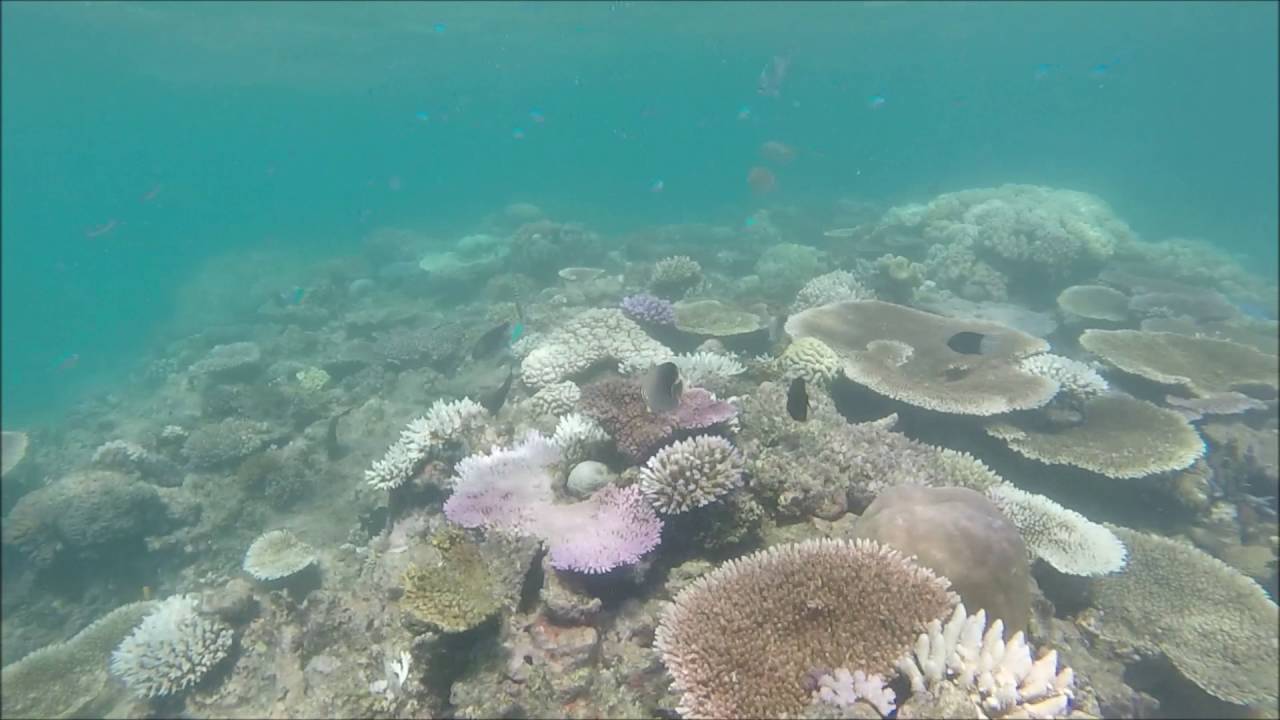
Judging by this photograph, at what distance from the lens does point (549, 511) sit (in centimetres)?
459

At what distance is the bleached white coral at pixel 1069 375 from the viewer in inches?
279

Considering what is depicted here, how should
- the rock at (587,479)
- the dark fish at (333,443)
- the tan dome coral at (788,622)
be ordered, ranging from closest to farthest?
the tan dome coral at (788,622), the rock at (587,479), the dark fish at (333,443)

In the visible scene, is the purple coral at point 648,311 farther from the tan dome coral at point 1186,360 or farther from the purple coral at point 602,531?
the tan dome coral at point 1186,360

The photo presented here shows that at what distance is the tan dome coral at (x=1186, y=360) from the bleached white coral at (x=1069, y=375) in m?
1.88

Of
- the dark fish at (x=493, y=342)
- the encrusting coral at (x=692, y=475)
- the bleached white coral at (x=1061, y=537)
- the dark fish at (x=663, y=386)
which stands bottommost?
the dark fish at (x=493, y=342)

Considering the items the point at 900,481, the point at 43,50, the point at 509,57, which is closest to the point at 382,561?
the point at 900,481

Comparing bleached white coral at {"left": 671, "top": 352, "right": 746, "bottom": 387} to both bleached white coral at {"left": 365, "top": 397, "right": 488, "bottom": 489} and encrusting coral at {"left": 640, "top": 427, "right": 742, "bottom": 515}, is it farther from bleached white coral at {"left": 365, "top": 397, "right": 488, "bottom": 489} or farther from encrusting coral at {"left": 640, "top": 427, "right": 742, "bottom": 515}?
bleached white coral at {"left": 365, "top": 397, "right": 488, "bottom": 489}

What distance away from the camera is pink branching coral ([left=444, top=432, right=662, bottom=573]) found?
155 inches

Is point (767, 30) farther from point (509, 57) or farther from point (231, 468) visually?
point (231, 468)

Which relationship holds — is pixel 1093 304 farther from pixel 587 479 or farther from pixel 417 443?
pixel 417 443

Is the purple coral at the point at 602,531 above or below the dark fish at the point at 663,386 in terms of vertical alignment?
below

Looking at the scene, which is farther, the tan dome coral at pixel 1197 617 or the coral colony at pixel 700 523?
the tan dome coral at pixel 1197 617

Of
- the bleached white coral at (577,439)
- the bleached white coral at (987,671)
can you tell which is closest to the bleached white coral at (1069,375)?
the bleached white coral at (987,671)

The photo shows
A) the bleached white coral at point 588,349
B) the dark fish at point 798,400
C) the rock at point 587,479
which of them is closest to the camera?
the rock at point 587,479
